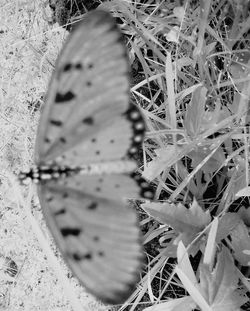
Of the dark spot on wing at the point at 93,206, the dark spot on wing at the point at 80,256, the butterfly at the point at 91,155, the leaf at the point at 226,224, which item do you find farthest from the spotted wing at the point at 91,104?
the leaf at the point at 226,224

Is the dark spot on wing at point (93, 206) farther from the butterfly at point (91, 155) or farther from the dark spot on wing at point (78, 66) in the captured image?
the dark spot on wing at point (78, 66)

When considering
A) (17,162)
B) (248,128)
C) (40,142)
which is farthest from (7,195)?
(248,128)

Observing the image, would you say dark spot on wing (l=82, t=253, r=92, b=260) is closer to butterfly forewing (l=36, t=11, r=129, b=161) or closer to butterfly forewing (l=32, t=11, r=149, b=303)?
butterfly forewing (l=32, t=11, r=149, b=303)

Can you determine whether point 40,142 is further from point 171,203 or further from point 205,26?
point 205,26

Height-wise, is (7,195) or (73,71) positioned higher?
(73,71)

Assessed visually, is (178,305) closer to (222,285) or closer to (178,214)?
(222,285)

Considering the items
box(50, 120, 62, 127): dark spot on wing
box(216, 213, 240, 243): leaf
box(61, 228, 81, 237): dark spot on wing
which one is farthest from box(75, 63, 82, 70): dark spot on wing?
box(216, 213, 240, 243): leaf

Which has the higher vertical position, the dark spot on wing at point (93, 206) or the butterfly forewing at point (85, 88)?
the butterfly forewing at point (85, 88)
